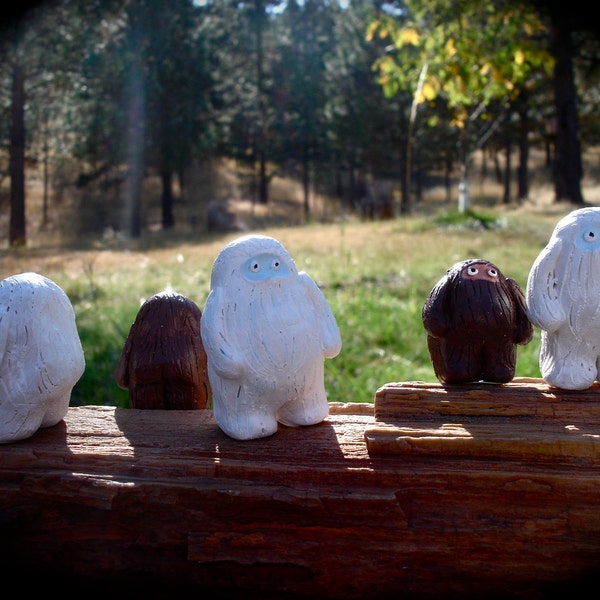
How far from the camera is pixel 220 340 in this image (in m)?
1.86

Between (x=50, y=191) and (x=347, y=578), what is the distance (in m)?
15.4

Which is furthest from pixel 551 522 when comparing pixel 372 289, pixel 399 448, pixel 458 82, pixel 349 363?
pixel 458 82

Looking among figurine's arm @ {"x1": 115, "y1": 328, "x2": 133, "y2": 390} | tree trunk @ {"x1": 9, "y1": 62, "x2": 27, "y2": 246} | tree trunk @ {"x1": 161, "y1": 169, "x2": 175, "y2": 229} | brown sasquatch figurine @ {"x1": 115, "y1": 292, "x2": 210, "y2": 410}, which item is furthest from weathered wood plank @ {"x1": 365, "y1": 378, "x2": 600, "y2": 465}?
tree trunk @ {"x1": 161, "y1": 169, "x2": 175, "y2": 229}

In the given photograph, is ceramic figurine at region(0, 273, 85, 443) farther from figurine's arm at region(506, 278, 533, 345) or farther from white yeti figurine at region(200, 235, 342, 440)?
figurine's arm at region(506, 278, 533, 345)

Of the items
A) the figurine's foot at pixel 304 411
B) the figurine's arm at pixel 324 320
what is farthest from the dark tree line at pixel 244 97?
the figurine's foot at pixel 304 411

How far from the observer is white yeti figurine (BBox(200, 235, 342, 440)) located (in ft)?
6.16

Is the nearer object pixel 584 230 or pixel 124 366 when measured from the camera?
pixel 584 230

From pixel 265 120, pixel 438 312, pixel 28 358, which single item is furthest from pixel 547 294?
pixel 265 120

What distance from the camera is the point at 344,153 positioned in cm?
2067

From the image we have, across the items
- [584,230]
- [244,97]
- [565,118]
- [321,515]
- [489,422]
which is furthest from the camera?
[244,97]

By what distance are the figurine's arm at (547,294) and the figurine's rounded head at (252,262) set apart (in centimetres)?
71

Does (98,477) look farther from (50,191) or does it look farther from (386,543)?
(50,191)

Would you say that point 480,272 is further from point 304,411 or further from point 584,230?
point 304,411

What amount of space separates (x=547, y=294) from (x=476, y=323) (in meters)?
0.22
